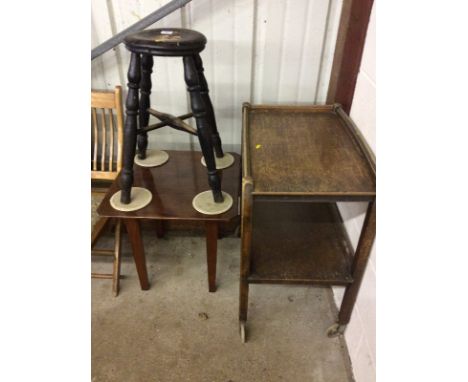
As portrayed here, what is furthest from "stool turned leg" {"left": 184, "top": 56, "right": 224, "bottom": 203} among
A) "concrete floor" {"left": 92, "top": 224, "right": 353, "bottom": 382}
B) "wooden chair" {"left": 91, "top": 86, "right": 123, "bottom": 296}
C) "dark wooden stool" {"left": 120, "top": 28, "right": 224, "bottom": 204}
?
"concrete floor" {"left": 92, "top": 224, "right": 353, "bottom": 382}

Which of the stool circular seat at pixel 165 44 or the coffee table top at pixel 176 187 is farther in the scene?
the coffee table top at pixel 176 187

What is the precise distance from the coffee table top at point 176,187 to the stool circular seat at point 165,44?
1.92ft

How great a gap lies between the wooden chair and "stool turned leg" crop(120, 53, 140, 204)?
1.17 feet

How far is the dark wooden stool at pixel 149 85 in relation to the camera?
1096mm

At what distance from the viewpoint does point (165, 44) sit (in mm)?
1084

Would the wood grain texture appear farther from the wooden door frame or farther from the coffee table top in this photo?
the wooden door frame

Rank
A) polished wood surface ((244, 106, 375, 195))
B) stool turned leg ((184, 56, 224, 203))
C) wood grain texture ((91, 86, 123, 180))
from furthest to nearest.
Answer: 1. wood grain texture ((91, 86, 123, 180))
2. stool turned leg ((184, 56, 224, 203))
3. polished wood surface ((244, 106, 375, 195))

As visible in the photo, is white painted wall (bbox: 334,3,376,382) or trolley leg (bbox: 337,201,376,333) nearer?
trolley leg (bbox: 337,201,376,333)

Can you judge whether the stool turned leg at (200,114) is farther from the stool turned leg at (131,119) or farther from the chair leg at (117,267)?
the chair leg at (117,267)

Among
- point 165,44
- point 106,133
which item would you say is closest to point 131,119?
point 165,44

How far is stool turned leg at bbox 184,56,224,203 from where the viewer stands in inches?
45.5

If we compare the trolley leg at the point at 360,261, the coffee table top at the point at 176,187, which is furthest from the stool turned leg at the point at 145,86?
the trolley leg at the point at 360,261
